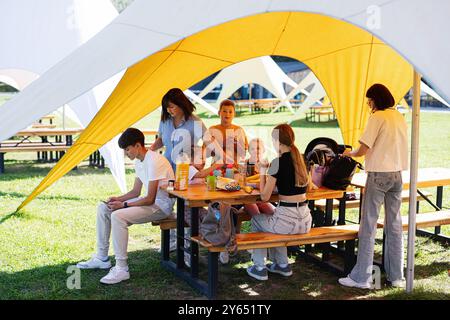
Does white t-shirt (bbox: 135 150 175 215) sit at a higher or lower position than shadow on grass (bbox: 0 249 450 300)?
higher

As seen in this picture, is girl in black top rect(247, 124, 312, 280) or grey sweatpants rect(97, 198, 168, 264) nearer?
girl in black top rect(247, 124, 312, 280)

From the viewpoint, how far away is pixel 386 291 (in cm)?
503

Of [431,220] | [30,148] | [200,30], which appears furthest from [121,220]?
[30,148]

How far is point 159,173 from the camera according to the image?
210 inches

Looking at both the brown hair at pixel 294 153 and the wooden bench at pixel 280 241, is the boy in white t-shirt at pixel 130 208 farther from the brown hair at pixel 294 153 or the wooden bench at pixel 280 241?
the brown hair at pixel 294 153

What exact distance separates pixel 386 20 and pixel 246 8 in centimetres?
91

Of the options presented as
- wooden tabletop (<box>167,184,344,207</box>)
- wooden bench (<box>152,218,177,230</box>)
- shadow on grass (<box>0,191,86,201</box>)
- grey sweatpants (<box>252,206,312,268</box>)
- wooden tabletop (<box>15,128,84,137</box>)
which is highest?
wooden tabletop (<box>15,128,84,137</box>)

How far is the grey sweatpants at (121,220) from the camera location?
518 centimetres

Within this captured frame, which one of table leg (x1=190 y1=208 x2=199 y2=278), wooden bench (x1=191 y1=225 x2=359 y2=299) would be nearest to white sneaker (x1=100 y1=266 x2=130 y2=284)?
table leg (x1=190 y1=208 x2=199 y2=278)

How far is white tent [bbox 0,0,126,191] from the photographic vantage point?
845 centimetres

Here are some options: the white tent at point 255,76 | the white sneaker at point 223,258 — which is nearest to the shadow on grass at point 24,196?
the white sneaker at point 223,258

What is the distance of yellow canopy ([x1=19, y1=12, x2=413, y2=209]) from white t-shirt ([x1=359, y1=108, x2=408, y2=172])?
1683 millimetres

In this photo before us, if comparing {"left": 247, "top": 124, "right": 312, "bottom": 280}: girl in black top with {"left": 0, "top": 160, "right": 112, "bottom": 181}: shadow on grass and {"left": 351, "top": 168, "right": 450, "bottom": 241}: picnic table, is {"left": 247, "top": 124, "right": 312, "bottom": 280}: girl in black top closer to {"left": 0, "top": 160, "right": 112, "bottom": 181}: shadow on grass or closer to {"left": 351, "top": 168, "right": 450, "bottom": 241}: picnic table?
{"left": 351, "top": 168, "right": 450, "bottom": 241}: picnic table
